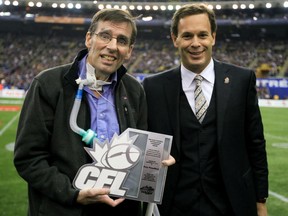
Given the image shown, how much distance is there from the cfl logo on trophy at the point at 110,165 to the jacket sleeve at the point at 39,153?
0.10m

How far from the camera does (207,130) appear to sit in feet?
8.61

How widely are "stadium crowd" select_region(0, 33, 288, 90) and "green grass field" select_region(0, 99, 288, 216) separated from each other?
2330 cm

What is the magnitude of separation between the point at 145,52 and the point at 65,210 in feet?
130

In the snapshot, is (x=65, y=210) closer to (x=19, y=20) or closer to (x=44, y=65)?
(x=44, y=65)

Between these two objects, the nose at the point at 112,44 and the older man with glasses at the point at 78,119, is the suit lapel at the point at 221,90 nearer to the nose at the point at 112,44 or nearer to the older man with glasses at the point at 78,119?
the older man with glasses at the point at 78,119

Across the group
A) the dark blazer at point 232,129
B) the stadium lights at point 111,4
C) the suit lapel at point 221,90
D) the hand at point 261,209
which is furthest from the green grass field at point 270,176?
the stadium lights at point 111,4

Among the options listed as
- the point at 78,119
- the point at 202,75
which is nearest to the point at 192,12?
the point at 202,75

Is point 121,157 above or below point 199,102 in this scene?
below

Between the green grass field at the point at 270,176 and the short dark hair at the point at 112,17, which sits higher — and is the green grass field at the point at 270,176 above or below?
below

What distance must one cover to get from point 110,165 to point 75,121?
0.33 meters

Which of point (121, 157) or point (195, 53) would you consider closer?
point (121, 157)

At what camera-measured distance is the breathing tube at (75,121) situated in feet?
6.84

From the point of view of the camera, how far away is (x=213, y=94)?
273 cm

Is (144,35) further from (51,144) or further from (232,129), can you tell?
(51,144)
